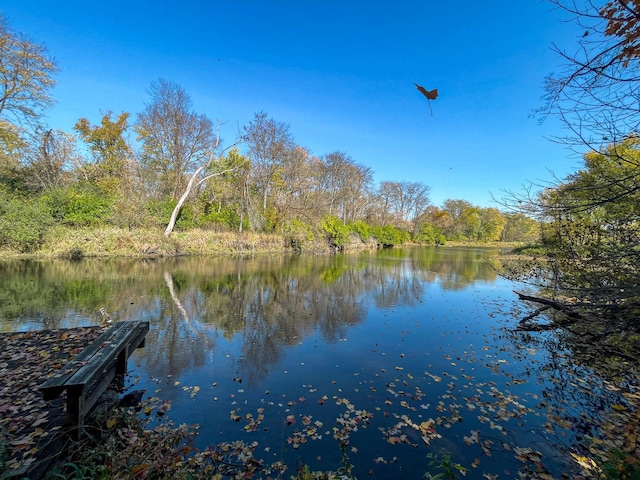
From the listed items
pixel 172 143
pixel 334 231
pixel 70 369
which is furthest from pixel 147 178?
pixel 70 369

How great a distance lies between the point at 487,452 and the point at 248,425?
2839 millimetres

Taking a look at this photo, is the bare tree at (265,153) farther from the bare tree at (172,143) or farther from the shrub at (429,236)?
the shrub at (429,236)

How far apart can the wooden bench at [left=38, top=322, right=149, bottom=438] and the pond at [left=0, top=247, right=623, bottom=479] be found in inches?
32.7

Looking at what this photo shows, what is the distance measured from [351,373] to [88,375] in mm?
3882

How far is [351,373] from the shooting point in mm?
5395

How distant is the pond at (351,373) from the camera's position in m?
3.49

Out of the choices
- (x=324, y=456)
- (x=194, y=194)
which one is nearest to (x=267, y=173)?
(x=194, y=194)

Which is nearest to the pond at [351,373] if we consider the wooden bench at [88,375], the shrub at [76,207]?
the wooden bench at [88,375]

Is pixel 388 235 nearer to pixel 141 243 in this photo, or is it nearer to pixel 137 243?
pixel 141 243

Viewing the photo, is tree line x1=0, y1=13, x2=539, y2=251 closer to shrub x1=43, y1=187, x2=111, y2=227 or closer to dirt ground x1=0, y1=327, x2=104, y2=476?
shrub x1=43, y1=187, x2=111, y2=227

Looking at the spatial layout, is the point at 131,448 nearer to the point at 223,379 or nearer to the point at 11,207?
the point at 223,379

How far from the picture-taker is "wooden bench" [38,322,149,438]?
9.27 ft

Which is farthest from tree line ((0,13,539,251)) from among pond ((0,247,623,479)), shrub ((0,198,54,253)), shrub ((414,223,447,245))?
shrub ((414,223,447,245))

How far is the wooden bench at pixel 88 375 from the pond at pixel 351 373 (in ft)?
2.73
